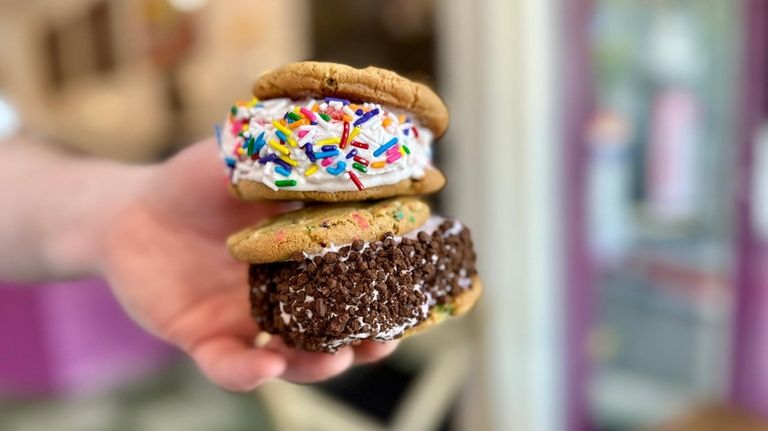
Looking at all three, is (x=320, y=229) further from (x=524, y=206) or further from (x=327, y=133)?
(x=524, y=206)

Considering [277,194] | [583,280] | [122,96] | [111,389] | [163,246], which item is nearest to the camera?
[277,194]

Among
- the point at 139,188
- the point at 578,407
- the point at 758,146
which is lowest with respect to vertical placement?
the point at 578,407

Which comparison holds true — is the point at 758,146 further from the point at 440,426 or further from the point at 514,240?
the point at 440,426

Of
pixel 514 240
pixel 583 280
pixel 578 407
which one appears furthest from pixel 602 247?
pixel 578 407

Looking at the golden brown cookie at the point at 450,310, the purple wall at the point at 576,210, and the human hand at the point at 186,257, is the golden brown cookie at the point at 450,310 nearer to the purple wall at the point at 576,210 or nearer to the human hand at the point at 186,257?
the human hand at the point at 186,257

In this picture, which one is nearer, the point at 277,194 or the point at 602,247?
the point at 277,194

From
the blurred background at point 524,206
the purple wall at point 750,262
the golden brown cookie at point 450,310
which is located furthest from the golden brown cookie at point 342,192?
the purple wall at point 750,262

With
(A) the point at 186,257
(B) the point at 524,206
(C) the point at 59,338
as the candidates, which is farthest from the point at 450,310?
(C) the point at 59,338
